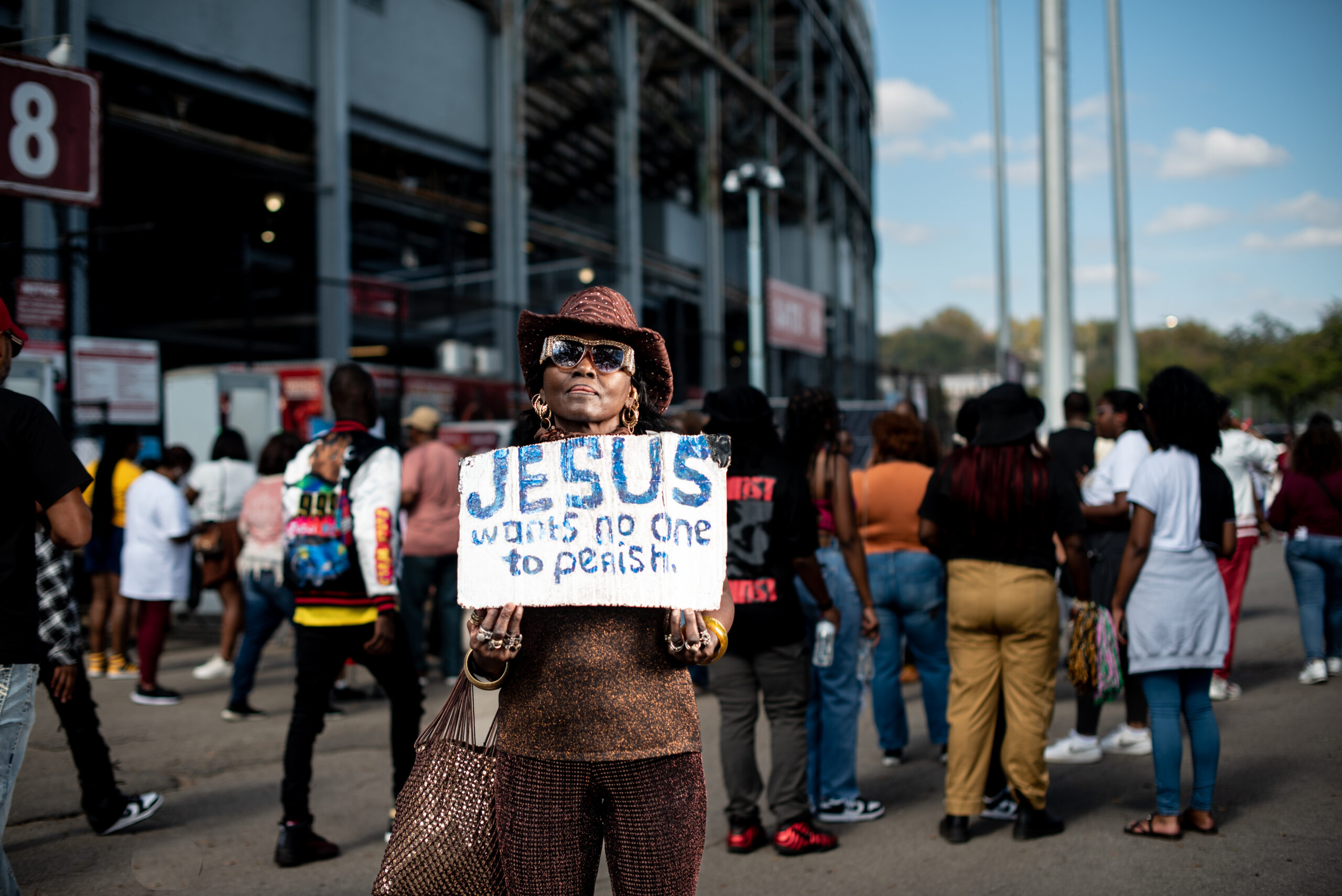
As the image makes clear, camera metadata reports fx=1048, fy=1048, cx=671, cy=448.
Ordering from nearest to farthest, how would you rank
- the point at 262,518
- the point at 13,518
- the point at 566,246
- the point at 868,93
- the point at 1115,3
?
the point at 13,518 → the point at 262,518 → the point at 1115,3 → the point at 566,246 → the point at 868,93

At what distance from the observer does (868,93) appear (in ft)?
157

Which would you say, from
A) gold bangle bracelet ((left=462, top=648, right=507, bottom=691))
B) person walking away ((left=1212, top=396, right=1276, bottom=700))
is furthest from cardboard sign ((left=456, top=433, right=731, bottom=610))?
person walking away ((left=1212, top=396, right=1276, bottom=700))

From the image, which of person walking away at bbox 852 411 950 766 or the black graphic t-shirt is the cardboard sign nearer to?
the black graphic t-shirt

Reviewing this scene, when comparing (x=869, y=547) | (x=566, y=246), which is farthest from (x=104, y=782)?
(x=566, y=246)

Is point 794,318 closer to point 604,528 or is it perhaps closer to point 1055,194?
point 1055,194

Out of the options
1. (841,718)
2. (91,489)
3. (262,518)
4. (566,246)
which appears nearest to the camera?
(841,718)

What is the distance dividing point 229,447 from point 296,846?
517cm

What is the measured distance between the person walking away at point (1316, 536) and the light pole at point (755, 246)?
8.67 metres

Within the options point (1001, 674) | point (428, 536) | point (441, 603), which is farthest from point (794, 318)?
point (1001, 674)

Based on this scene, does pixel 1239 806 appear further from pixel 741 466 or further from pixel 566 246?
pixel 566 246

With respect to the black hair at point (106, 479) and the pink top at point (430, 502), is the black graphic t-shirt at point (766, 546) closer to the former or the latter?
the pink top at point (430, 502)

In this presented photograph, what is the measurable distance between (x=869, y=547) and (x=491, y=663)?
3.85m

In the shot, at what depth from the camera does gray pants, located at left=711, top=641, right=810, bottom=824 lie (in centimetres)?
457

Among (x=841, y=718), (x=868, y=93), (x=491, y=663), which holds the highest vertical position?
(x=868, y=93)
